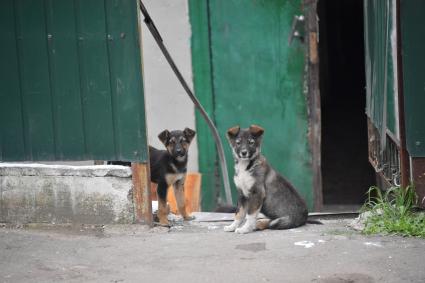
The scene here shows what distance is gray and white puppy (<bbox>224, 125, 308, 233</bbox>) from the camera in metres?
6.55

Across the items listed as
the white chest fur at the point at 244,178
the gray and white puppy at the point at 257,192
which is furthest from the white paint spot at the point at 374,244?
the white chest fur at the point at 244,178

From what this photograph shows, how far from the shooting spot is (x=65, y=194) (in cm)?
667

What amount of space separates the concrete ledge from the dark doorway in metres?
4.57

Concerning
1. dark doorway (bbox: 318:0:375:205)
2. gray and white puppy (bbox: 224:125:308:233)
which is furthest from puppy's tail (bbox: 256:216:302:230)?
dark doorway (bbox: 318:0:375:205)

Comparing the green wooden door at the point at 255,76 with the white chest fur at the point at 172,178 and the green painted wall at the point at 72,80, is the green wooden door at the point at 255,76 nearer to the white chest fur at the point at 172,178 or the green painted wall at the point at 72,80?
the white chest fur at the point at 172,178

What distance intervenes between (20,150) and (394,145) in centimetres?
336

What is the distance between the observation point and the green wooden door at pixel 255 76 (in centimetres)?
899

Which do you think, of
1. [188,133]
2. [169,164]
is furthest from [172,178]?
[188,133]

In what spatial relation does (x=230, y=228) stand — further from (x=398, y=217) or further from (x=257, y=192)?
(x=398, y=217)

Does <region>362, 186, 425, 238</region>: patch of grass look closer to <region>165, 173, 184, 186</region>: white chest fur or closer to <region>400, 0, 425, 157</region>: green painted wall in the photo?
<region>400, 0, 425, 157</region>: green painted wall

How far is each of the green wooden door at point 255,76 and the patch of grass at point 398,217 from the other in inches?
109

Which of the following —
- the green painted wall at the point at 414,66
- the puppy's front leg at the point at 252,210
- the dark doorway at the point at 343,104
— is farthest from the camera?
the dark doorway at the point at 343,104

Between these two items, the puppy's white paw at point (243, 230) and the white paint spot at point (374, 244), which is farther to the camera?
the puppy's white paw at point (243, 230)

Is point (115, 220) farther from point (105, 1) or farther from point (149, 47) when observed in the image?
point (149, 47)
